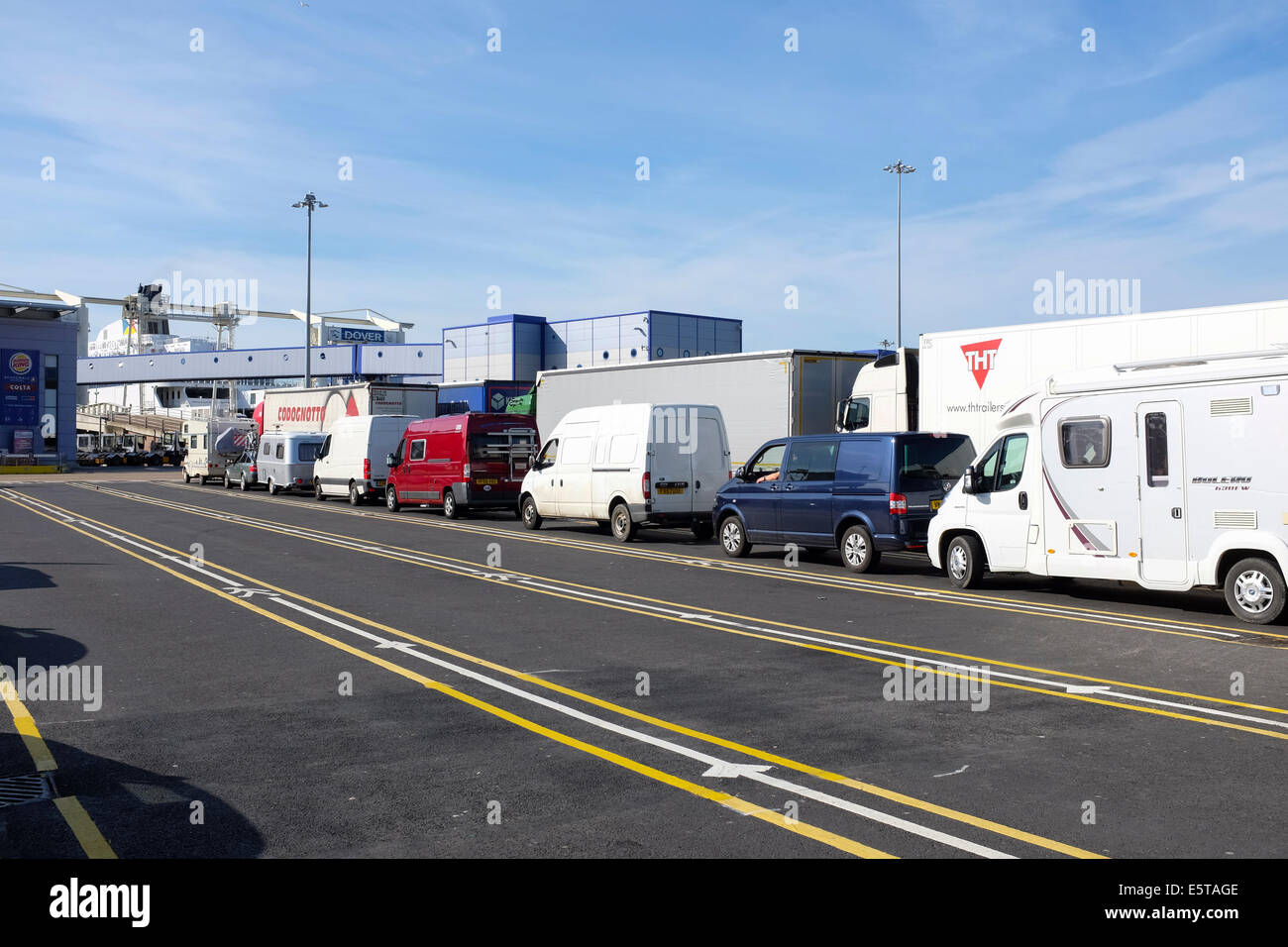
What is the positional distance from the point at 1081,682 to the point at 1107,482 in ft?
16.2

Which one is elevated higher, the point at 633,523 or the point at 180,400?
the point at 180,400

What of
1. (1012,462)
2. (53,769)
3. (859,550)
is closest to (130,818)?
(53,769)

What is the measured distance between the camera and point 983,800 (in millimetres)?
5738

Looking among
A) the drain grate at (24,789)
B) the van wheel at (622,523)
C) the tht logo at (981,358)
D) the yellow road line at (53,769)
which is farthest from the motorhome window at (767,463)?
the drain grate at (24,789)

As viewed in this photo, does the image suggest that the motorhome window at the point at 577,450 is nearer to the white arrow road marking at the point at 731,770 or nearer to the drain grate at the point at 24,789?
the white arrow road marking at the point at 731,770

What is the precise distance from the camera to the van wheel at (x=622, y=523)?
846 inches

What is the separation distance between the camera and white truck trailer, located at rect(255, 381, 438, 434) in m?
36.3

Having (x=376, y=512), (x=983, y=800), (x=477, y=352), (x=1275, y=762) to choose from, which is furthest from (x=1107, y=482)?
(x=477, y=352)

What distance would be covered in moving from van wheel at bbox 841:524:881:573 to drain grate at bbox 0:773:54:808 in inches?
484

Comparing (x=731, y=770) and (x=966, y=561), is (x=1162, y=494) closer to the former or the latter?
(x=966, y=561)

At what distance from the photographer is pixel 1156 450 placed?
1258 centimetres

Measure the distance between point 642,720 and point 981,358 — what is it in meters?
13.7
